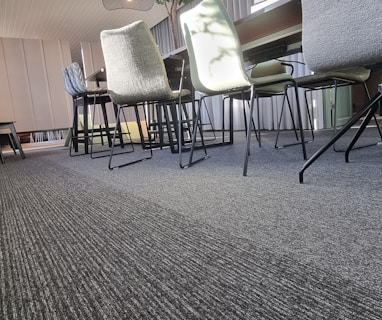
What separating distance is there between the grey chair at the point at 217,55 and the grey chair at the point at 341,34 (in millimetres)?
345

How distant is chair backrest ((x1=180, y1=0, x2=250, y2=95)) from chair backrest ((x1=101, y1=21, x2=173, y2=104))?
0.91 ft

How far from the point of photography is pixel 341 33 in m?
0.85

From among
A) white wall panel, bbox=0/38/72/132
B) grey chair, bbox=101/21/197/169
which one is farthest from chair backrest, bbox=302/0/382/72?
white wall panel, bbox=0/38/72/132

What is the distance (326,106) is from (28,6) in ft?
17.7

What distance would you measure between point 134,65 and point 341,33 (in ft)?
3.90

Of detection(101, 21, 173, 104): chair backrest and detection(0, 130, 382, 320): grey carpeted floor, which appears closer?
detection(0, 130, 382, 320): grey carpeted floor

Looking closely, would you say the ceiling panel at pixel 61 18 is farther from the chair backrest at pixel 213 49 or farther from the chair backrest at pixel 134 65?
the chair backrest at pixel 213 49

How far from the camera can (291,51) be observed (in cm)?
220

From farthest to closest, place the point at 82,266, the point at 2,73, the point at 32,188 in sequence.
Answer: the point at 2,73
the point at 32,188
the point at 82,266

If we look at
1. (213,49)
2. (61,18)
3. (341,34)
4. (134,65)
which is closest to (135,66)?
(134,65)

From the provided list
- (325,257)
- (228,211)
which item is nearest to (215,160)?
(228,211)

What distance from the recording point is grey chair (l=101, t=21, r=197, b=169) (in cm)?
170

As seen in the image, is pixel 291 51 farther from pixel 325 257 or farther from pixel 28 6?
pixel 28 6

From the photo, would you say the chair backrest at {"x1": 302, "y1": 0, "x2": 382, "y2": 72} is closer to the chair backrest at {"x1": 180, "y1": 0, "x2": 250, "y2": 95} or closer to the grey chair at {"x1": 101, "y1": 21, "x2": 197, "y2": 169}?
the chair backrest at {"x1": 180, "y1": 0, "x2": 250, "y2": 95}
